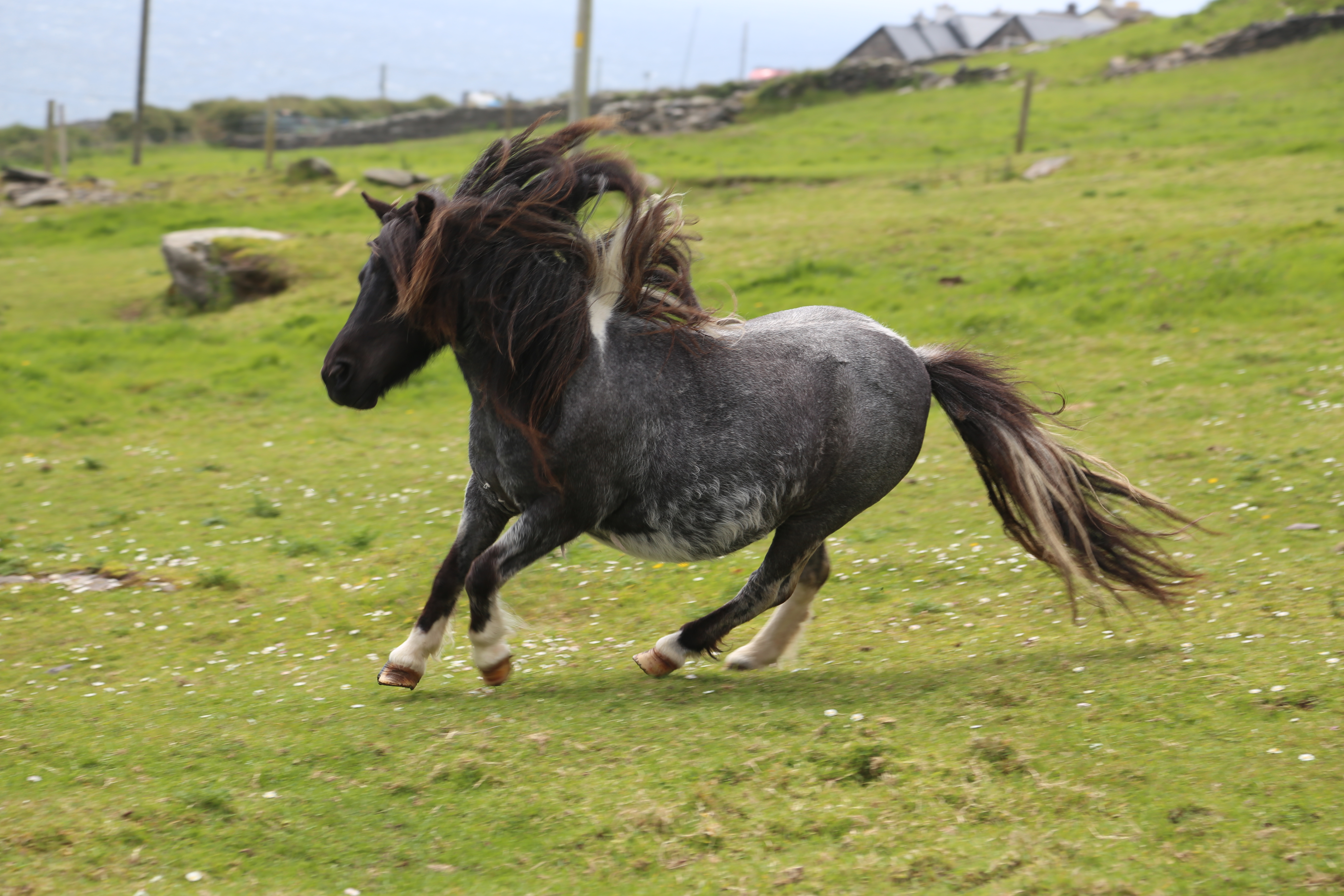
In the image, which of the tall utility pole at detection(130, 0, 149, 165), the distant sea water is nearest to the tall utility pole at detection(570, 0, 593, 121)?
the distant sea water

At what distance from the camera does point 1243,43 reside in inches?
1420

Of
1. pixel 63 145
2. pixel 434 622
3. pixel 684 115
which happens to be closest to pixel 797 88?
pixel 684 115

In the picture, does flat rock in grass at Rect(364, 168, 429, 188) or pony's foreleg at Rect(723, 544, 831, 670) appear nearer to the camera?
pony's foreleg at Rect(723, 544, 831, 670)

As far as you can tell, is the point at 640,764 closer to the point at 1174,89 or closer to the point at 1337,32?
the point at 1174,89

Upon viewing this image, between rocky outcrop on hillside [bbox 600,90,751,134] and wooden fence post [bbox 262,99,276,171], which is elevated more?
rocky outcrop on hillside [bbox 600,90,751,134]

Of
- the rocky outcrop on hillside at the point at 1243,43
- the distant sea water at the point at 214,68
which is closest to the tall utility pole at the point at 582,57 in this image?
the distant sea water at the point at 214,68

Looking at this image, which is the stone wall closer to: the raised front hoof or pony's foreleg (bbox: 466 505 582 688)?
the raised front hoof

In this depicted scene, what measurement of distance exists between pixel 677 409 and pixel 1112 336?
32.1ft

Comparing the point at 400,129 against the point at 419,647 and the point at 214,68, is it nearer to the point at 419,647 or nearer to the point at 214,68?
the point at 419,647

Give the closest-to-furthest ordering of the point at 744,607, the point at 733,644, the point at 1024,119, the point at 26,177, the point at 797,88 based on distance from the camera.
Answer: the point at 744,607
the point at 733,644
the point at 1024,119
the point at 26,177
the point at 797,88

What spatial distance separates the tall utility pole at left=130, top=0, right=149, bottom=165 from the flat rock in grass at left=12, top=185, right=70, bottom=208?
10275 millimetres

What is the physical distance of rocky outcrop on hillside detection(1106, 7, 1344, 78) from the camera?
114ft

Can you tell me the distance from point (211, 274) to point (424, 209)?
15.1m

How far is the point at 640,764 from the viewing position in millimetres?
4684
